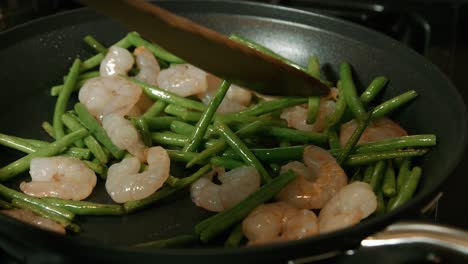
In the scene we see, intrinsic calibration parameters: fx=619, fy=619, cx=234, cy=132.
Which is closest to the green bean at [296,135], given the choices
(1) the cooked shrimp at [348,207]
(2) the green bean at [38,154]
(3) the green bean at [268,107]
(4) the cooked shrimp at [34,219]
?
(3) the green bean at [268,107]

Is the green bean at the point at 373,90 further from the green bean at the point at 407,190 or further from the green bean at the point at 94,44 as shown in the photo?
the green bean at the point at 94,44

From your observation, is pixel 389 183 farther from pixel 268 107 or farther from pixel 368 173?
pixel 268 107

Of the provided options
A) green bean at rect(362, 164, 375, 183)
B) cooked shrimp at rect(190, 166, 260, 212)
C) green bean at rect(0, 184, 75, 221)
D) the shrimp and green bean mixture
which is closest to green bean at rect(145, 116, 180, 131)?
the shrimp and green bean mixture

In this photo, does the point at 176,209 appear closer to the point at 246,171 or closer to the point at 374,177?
the point at 246,171

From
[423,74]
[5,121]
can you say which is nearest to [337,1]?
[423,74]

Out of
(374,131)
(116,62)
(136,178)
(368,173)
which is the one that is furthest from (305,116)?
(116,62)
